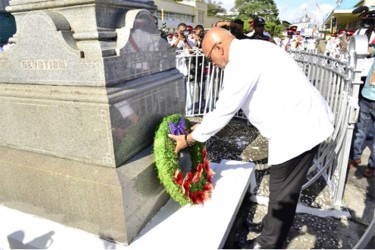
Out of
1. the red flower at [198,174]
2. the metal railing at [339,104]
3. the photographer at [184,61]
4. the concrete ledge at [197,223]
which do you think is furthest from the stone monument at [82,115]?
the photographer at [184,61]

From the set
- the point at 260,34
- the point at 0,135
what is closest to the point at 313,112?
the point at 0,135

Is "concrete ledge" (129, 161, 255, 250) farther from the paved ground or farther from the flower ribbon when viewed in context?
the flower ribbon

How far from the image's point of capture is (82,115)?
2178 mm

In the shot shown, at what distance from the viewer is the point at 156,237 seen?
2221 millimetres

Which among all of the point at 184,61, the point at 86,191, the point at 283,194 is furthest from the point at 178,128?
the point at 184,61

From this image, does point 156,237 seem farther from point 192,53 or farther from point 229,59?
point 192,53

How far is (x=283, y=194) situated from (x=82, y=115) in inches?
66.1

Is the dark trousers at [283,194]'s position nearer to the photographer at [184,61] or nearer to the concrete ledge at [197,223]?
the concrete ledge at [197,223]

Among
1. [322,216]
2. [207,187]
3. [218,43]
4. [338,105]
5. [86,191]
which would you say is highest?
[218,43]

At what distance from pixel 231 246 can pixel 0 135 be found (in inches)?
95.1

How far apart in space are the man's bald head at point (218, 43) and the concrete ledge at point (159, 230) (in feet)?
4.16

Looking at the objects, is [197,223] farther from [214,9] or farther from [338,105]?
[214,9]

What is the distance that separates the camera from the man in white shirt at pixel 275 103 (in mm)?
2025

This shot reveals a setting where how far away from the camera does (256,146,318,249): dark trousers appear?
7.32 feet
